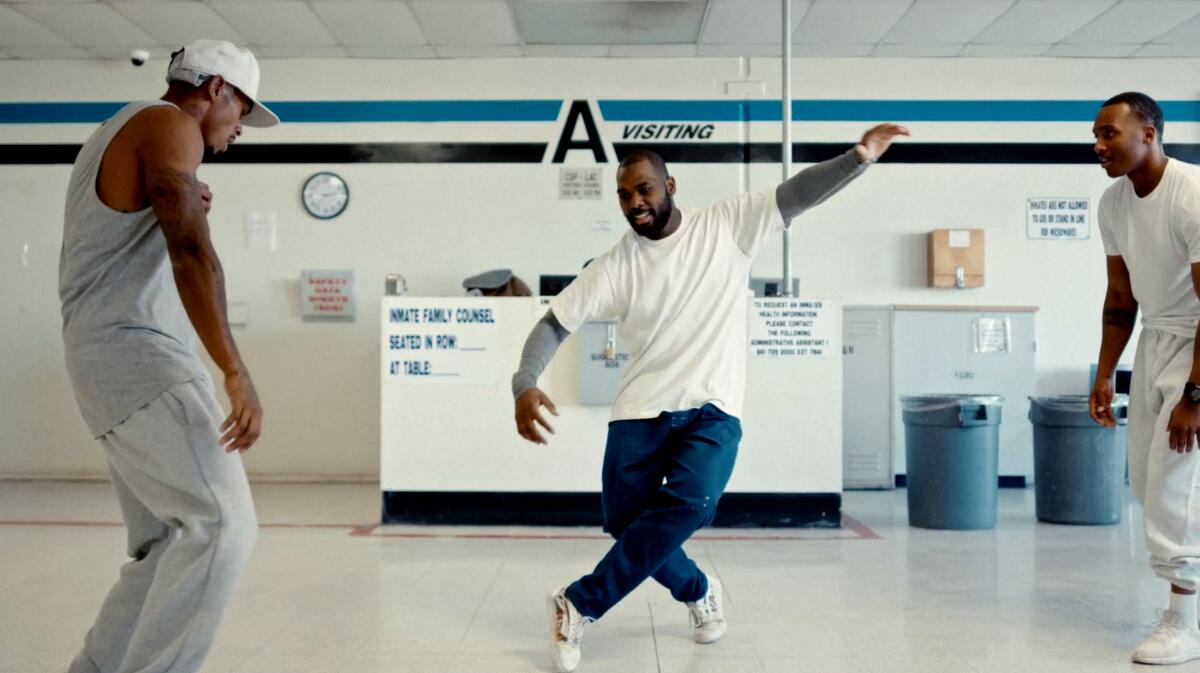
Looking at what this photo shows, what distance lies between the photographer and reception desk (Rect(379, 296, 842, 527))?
5258mm

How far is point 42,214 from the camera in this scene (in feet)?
23.8

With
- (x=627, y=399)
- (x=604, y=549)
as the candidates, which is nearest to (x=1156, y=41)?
(x=604, y=549)

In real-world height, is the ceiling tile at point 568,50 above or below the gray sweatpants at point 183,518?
above

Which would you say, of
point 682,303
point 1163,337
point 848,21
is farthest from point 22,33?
point 1163,337

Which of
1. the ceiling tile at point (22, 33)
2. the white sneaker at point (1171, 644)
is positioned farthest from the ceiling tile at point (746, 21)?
the ceiling tile at point (22, 33)

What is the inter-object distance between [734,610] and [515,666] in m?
0.95

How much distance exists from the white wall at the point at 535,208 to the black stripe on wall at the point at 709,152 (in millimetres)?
56

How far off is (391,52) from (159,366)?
209 inches

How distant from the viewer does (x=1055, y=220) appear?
711 centimetres

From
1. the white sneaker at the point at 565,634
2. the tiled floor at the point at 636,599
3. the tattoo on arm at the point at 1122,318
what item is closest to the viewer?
the white sneaker at the point at 565,634

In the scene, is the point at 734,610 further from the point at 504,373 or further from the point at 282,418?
the point at 282,418

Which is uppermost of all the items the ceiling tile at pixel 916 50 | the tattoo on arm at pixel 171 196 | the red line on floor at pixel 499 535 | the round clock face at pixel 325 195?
the ceiling tile at pixel 916 50

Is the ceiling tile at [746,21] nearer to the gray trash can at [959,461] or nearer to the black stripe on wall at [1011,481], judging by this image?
the gray trash can at [959,461]

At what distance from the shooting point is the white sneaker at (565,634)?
2871 mm
